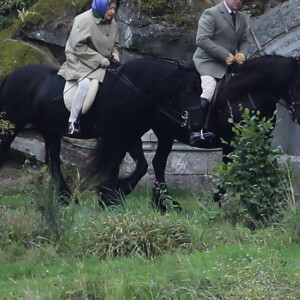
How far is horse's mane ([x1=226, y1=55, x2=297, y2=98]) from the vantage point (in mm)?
11430

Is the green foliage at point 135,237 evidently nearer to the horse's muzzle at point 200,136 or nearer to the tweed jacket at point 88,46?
the horse's muzzle at point 200,136

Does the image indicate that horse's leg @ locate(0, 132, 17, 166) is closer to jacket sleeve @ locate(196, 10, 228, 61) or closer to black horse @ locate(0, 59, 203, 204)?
black horse @ locate(0, 59, 203, 204)

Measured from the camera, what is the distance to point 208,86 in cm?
1191

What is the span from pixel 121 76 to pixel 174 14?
2.63 meters

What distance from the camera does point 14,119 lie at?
13336mm

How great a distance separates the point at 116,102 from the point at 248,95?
161 centimetres

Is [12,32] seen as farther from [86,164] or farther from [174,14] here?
[86,164]

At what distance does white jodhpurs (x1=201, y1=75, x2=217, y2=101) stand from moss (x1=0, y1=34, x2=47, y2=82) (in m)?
3.86

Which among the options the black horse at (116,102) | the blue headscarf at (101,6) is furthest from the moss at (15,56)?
the blue headscarf at (101,6)

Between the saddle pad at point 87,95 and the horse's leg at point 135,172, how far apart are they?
2.67ft

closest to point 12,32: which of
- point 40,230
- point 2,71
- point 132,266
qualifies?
point 2,71

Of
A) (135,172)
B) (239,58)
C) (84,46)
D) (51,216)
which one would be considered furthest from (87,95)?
(51,216)

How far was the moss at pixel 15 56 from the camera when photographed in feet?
48.7

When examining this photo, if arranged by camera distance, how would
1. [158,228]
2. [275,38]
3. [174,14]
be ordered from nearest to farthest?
1. [158,228]
2. [275,38]
3. [174,14]
